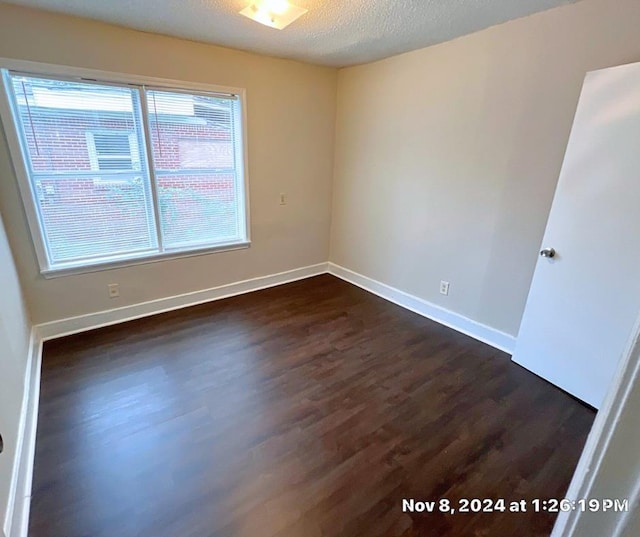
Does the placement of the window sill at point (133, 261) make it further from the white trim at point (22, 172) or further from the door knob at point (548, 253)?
the door knob at point (548, 253)

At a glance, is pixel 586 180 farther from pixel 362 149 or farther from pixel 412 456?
pixel 362 149

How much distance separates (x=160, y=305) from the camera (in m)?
3.28

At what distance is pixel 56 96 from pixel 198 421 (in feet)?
8.23

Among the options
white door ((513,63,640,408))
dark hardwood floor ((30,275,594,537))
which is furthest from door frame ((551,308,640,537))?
white door ((513,63,640,408))

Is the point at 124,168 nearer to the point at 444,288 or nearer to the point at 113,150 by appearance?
the point at 113,150

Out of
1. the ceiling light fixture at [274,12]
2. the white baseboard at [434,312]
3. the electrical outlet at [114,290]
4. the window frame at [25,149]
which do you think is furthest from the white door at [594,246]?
the electrical outlet at [114,290]

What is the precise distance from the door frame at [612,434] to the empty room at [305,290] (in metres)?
1.25

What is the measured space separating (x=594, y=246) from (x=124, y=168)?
3.48 metres

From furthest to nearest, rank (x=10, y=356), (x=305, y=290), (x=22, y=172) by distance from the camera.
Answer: (x=305, y=290) < (x=22, y=172) < (x=10, y=356)

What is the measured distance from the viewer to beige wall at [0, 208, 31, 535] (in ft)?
4.57

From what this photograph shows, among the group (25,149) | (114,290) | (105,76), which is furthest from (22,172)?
(114,290)

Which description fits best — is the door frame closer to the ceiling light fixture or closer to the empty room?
the empty room

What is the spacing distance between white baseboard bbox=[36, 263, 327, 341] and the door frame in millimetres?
3362

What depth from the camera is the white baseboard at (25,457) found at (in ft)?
4.41
